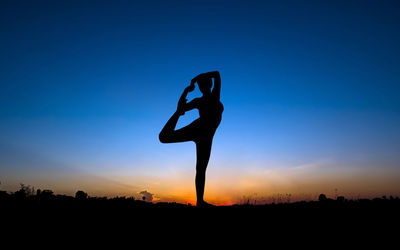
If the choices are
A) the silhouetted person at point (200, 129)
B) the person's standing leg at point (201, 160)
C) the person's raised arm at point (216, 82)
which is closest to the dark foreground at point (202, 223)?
the person's standing leg at point (201, 160)

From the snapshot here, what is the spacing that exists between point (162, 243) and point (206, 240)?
21.6 inches

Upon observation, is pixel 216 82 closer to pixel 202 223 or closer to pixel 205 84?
pixel 205 84

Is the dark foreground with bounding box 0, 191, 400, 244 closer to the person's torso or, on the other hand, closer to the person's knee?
the person's knee

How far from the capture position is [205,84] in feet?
21.3

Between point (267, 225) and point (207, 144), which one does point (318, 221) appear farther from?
point (207, 144)

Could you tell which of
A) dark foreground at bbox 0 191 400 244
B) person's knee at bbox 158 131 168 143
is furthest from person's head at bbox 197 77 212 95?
dark foreground at bbox 0 191 400 244

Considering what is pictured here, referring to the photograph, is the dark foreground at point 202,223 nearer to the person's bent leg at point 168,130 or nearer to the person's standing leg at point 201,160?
the person's standing leg at point 201,160

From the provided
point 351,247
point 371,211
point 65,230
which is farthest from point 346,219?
point 65,230

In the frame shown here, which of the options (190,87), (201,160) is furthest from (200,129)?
(190,87)

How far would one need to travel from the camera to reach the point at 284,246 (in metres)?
2.52

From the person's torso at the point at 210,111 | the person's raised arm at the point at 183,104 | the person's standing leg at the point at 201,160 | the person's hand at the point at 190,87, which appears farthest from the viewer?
the person's hand at the point at 190,87

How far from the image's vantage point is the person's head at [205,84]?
255 inches

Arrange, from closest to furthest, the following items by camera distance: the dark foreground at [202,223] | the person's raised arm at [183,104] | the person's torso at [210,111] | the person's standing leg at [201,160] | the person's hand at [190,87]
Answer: the dark foreground at [202,223]
the person's standing leg at [201,160]
the person's torso at [210,111]
the person's raised arm at [183,104]
the person's hand at [190,87]

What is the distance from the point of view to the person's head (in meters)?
6.47
